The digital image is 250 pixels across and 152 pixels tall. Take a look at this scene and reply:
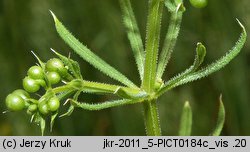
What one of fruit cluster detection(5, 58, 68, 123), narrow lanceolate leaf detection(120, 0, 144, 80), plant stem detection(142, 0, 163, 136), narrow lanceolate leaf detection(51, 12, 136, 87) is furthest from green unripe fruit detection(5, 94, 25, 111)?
narrow lanceolate leaf detection(120, 0, 144, 80)

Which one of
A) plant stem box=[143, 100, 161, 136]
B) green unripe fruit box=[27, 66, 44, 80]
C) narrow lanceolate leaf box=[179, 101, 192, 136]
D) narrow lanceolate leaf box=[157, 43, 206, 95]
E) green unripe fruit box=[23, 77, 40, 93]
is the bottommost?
narrow lanceolate leaf box=[179, 101, 192, 136]

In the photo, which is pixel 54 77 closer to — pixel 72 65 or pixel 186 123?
pixel 72 65

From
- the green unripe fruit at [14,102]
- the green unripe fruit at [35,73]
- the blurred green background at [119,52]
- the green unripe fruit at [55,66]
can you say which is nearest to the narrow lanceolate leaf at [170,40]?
the green unripe fruit at [55,66]

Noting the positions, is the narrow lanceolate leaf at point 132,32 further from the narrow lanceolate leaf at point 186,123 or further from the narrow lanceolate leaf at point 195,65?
the narrow lanceolate leaf at point 186,123

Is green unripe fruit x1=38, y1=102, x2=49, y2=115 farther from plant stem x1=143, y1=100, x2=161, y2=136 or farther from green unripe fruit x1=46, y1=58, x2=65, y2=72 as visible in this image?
plant stem x1=143, y1=100, x2=161, y2=136

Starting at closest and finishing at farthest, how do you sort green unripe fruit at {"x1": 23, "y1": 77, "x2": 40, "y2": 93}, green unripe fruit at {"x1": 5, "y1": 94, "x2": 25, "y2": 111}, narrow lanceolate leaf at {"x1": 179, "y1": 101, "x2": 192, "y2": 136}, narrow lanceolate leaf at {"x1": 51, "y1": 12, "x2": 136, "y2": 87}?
1. green unripe fruit at {"x1": 5, "y1": 94, "x2": 25, "y2": 111}
2. green unripe fruit at {"x1": 23, "y1": 77, "x2": 40, "y2": 93}
3. narrow lanceolate leaf at {"x1": 51, "y1": 12, "x2": 136, "y2": 87}
4. narrow lanceolate leaf at {"x1": 179, "y1": 101, "x2": 192, "y2": 136}

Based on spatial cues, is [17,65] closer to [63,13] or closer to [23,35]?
[23,35]

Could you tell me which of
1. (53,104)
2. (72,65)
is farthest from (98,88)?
(53,104)
